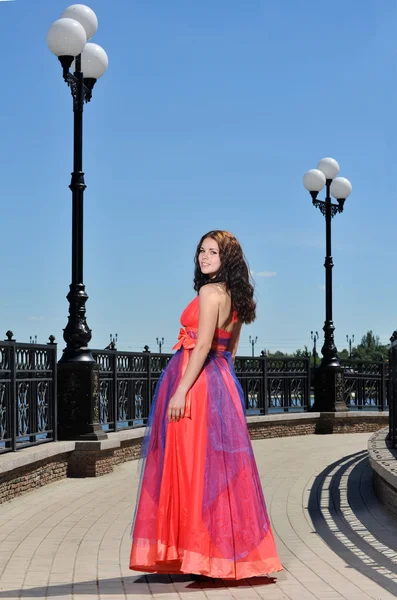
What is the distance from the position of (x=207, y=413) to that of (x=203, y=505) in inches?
21.2

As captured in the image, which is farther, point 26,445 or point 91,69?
point 91,69

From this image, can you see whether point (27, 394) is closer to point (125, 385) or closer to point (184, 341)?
point (125, 385)

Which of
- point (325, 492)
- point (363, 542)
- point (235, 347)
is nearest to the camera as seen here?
point (235, 347)

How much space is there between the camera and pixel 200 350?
6.09m

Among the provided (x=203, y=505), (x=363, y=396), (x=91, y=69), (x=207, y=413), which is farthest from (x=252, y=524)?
(x=363, y=396)

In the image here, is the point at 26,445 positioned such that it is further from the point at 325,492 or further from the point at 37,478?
the point at 325,492

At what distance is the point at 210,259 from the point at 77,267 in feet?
23.4

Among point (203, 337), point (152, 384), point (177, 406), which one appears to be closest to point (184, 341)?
point (203, 337)

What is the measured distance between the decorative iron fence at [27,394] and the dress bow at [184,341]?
4692 mm

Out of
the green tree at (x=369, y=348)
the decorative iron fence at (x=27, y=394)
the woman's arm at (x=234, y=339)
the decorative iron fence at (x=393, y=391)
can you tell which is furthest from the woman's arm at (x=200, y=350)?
the green tree at (x=369, y=348)

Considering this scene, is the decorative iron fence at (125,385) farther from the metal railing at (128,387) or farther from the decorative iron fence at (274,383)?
the decorative iron fence at (274,383)

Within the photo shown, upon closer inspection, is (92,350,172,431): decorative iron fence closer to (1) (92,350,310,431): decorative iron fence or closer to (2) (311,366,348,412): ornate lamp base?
(1) (92,350,310,431): decorative iron fence

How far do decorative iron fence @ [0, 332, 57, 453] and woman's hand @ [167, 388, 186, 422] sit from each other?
4.95m

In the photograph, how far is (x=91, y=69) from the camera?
555 inches
